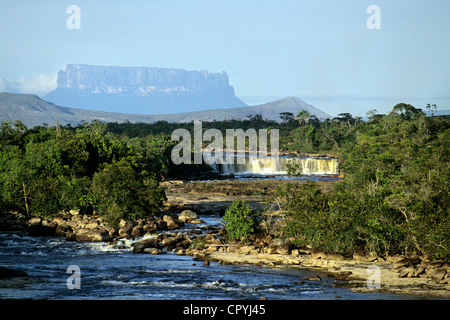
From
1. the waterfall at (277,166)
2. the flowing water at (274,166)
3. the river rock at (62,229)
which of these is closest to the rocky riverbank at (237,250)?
the river rock at (62,229)

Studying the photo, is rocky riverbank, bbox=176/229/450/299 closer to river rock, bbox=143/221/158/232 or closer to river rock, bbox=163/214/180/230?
river rock, bbox=143/221/158/232

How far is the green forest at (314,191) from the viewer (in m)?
30.0

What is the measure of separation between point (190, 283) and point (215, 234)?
12459 millimetres

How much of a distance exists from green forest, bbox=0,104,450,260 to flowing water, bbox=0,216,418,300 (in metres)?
4.31

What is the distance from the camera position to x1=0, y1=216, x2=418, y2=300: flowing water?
79.0 ft

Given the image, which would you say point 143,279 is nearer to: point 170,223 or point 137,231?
point 137,231

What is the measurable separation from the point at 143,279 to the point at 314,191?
497 inches

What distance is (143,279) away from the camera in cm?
2703

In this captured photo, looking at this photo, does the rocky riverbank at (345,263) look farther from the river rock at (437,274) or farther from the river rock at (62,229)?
the river rock at (62,229)

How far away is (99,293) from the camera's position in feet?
80.6

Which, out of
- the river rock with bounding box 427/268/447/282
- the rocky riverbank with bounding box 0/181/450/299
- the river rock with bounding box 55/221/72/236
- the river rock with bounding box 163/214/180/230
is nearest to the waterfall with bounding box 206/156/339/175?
the rocky riverbank with bounding box 0/181/450/299
